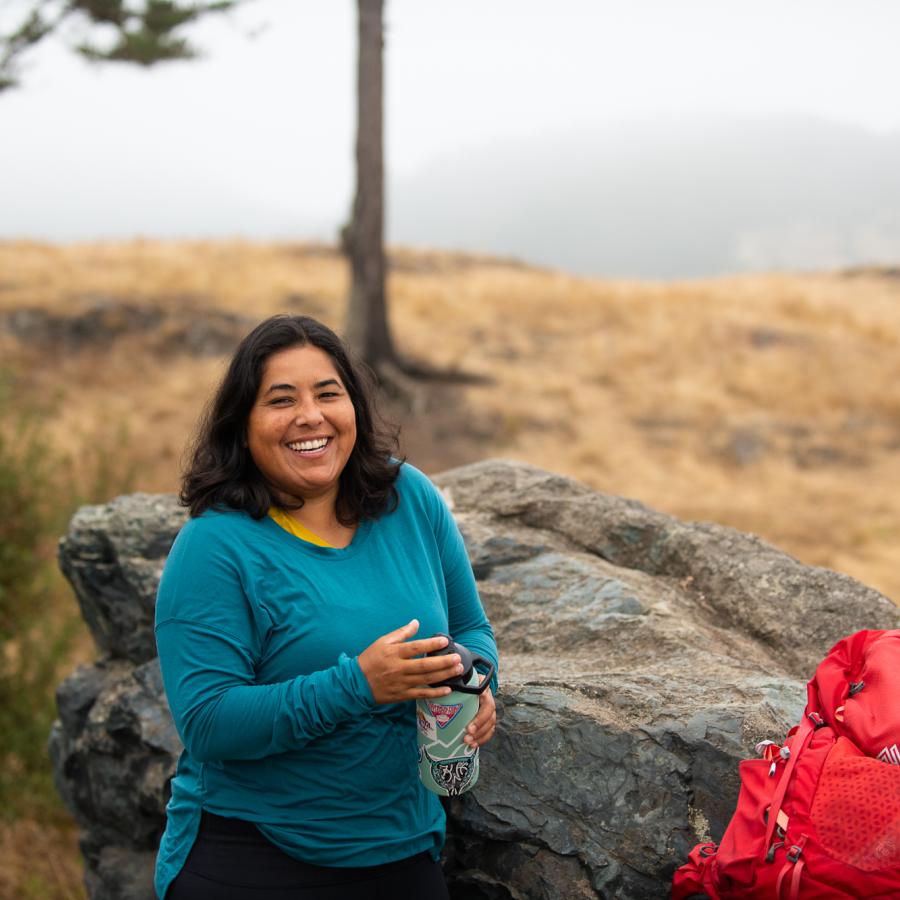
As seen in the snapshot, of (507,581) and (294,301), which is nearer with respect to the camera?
(507,581)

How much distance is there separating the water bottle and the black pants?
0.25m

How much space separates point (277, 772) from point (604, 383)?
497 inches

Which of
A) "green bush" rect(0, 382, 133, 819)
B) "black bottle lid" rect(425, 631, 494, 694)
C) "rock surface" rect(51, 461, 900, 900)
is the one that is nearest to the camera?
"black bottle lid" rect(425, 631, 494, 694)

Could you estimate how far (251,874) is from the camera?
6.83 feet

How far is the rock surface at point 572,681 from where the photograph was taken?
2.60m

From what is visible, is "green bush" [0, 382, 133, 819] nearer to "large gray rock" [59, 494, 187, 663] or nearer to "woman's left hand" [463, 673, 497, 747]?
"large gray rock" [59, 494, 187, 663]

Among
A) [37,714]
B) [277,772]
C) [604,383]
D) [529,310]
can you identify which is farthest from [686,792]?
[529,310]

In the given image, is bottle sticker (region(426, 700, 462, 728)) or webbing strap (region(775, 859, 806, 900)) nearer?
webbing strap (region(775, 859, 806, 900))

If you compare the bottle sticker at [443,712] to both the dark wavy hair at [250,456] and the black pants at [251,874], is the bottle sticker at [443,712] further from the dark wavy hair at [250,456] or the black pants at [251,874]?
the dark wavy hair at [250,456]

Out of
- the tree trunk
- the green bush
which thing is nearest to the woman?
the green bush

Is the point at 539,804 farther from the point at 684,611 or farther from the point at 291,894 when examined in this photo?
the point at 684,611

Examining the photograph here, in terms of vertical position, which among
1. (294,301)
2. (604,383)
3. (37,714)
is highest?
(294,301)

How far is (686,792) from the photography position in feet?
8.52

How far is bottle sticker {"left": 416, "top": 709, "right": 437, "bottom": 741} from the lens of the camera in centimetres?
212
